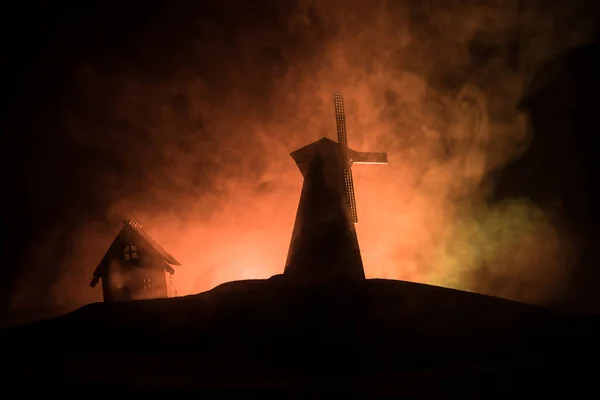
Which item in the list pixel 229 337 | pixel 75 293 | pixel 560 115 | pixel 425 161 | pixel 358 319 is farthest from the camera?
pixel 560 115

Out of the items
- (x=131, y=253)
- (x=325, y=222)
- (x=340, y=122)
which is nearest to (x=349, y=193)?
(x=325, y=222)

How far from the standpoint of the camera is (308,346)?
7.00 meters

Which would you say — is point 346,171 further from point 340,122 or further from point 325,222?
point 325,222

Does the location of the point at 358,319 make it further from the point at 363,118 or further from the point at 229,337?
the point at 363,118

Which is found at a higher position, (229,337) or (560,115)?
(560,115)

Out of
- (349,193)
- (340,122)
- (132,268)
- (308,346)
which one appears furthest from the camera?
(340,122)

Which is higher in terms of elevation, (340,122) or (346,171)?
(340,122)

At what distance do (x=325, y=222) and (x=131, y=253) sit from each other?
4474 mm

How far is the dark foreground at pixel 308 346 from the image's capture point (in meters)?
5.74

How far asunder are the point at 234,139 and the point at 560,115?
13388 millimetres

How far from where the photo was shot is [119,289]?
35.4ft

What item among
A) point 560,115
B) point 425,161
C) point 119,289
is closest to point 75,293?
point 119,289

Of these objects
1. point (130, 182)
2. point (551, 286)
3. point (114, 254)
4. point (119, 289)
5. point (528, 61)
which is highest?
point (528, 61)

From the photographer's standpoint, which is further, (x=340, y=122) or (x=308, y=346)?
(x=340, y=122)
